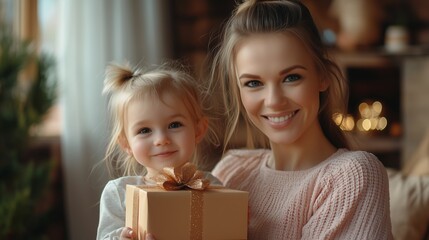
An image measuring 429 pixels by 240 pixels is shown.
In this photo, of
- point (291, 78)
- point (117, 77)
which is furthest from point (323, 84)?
point (117, 77)

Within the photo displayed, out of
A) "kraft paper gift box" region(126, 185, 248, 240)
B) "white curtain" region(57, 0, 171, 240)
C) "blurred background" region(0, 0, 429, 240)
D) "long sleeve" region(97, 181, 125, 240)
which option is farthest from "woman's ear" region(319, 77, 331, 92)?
"white curtain" region(57, 0, 171, 240)

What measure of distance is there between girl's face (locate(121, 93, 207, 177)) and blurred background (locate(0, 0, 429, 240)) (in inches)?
15.4

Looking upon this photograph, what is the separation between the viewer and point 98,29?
360 centimetres

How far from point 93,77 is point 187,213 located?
2301 millimetres

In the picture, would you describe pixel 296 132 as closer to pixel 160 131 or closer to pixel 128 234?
pixel 160 131

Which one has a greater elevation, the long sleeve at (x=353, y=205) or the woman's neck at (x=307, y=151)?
the woman's neck at (x=307, y=151)

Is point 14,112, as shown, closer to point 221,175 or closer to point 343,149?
point 221,175

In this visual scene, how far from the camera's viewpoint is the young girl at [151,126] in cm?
150

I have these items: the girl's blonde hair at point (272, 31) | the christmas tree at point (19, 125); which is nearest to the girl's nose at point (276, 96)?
the girl's blonde hair at point (272, 31)

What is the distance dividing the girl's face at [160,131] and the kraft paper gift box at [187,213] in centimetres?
15

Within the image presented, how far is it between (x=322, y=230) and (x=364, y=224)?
83 millimetres

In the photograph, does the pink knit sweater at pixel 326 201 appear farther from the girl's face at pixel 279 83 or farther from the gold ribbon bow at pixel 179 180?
the gold ribbon bow at pixel 179 180

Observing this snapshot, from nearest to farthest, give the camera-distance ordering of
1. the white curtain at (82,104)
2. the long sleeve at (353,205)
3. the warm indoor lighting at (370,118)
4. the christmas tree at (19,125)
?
the long sleeve at (353,205)
the christmas tree at (19,125)
the white curtain at (82,104)
the warm indoor lighting at (370,118)

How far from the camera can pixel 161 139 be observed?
1.49m
